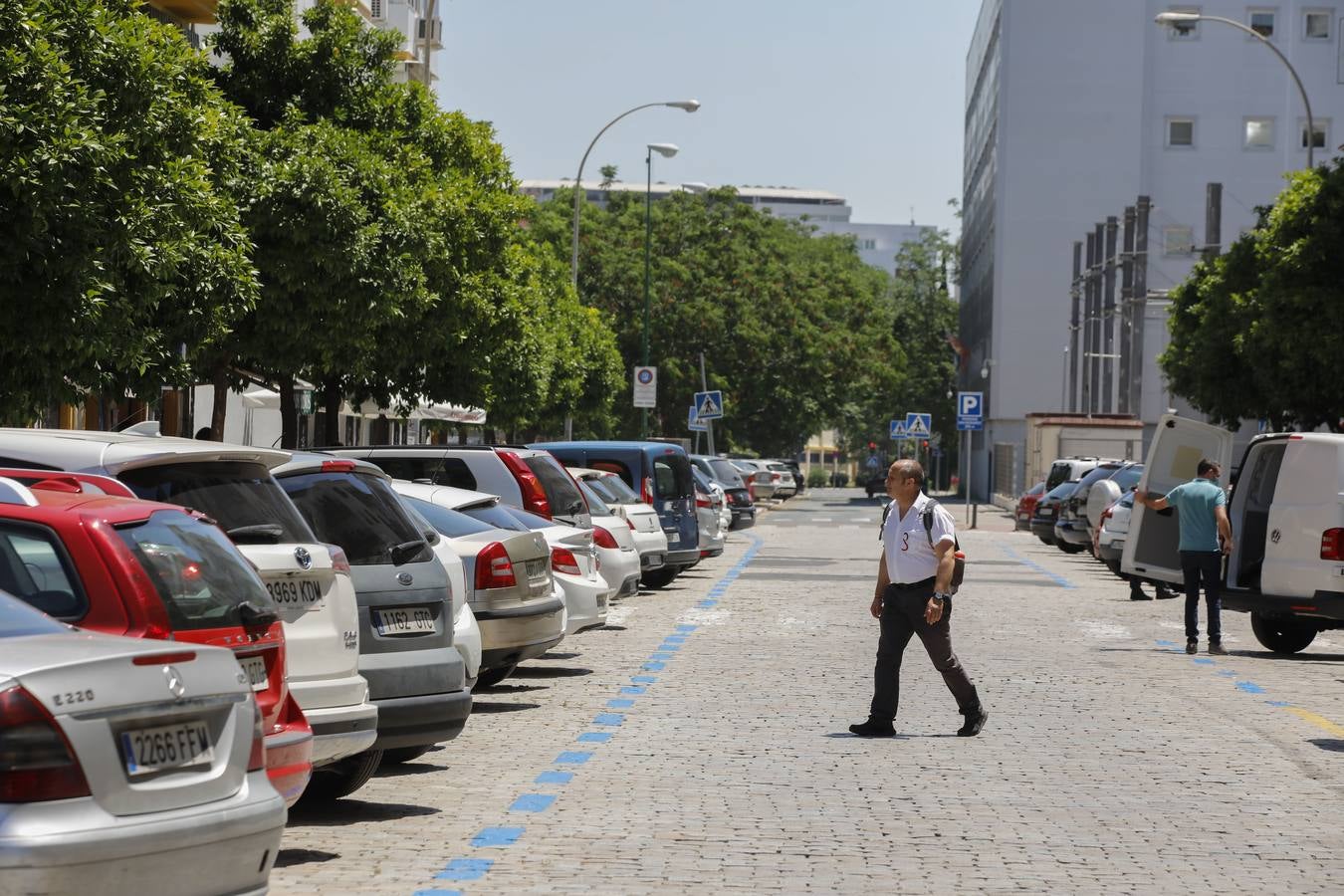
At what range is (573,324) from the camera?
57.4 metres

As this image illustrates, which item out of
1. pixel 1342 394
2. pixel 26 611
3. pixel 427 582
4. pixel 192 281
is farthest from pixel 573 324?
pixel 26 611

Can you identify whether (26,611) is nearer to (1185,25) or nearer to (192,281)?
(192,281)

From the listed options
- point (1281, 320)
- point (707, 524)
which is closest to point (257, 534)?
point (707, 524)

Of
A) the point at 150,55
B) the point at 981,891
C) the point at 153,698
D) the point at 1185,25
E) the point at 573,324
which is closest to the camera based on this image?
the point at 153,698

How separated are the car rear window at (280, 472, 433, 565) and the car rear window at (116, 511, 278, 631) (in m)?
2.61

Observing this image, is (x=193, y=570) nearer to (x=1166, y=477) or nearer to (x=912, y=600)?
(x=912, y=600)

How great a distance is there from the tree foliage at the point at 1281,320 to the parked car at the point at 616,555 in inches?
842

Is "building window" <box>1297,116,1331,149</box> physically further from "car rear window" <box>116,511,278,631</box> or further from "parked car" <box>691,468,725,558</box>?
"car rear window" <box>116,511,278,631</box>

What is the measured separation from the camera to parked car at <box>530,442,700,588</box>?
2647 centimetres

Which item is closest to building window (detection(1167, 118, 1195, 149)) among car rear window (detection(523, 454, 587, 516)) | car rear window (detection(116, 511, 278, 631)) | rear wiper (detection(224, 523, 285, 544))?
car rear window (detection(523, 454, 587, 516))

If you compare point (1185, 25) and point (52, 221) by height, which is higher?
point (1185, 25)

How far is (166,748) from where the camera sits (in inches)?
234

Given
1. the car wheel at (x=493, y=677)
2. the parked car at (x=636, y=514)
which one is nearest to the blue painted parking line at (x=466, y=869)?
the car wheel at (x=493, y=677)

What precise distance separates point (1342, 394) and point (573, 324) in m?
23.4
